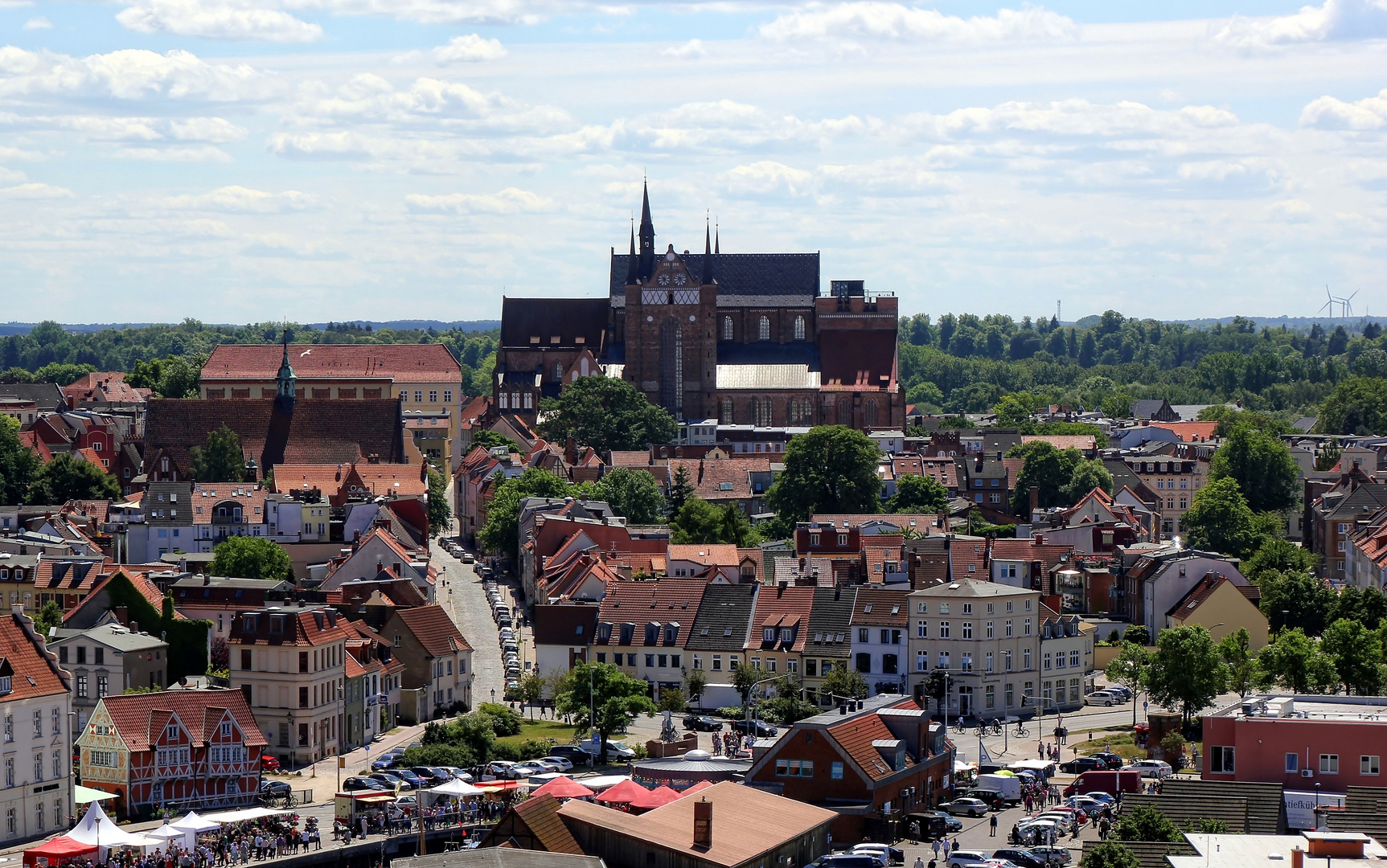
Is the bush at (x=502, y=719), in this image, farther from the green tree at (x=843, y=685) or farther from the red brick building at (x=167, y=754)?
the green tree at (x=843, y=685)

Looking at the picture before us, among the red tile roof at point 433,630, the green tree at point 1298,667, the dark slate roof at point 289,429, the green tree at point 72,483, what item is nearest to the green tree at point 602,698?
the red tile roof at point 433,630

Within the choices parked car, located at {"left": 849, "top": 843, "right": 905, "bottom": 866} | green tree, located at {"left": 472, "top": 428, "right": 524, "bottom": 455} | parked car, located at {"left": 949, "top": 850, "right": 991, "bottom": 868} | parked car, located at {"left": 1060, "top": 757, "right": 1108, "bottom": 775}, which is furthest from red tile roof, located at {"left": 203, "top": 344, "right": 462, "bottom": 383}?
parked car, located at {"left": 949, "top": 850, "right": 991, "bottom": 868}

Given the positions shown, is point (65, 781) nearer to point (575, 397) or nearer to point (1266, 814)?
point (1266, 814)

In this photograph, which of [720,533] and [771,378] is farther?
[771,378]

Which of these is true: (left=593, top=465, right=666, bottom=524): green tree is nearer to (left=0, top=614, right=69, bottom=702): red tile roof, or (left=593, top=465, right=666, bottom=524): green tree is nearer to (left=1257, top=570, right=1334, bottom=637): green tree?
(left=1257, top=570, right=1334, bottom=637): green tree

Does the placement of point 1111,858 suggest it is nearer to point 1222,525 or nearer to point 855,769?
point 855,769

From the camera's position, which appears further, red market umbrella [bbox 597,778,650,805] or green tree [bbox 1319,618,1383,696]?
green tree [bbox 1319,618,1383,696]

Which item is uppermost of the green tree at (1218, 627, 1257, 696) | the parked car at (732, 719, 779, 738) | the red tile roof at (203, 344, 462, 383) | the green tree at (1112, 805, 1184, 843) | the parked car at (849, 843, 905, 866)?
the red tile roof at (203, 344, 462, 383)

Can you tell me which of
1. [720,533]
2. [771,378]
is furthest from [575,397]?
[720,533]
